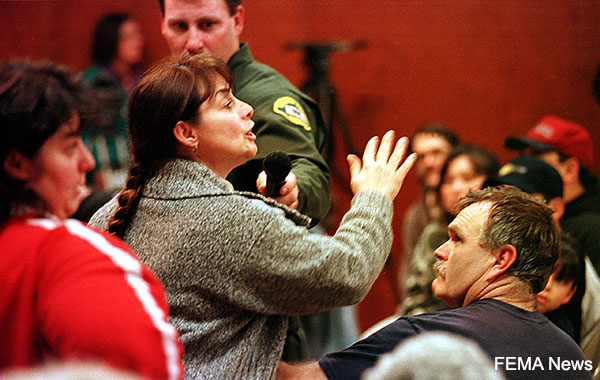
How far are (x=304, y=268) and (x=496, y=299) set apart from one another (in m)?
0.59

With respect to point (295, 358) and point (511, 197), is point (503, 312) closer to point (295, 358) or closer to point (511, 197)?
point (511, 197)

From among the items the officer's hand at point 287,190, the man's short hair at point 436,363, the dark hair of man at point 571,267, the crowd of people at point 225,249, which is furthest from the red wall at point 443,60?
the man's short hair at point 436,363

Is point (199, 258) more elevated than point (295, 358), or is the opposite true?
point (199, 258)

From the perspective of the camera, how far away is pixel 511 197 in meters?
1.91

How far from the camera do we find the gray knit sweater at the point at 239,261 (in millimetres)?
1473

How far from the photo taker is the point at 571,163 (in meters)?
3.24

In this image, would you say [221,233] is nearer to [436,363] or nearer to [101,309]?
[101,309]

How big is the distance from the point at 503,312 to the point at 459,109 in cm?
244

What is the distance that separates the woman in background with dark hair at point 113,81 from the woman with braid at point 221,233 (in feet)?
6.69

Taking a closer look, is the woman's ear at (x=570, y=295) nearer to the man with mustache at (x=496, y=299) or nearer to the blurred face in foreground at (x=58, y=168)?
the man with mustache at (x=496, y=299)

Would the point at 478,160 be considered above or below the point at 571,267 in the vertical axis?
above

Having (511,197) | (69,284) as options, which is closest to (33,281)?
(69,284)

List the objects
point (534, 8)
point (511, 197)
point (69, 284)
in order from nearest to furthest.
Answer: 1. point (69, 284)
2. point (511, 197)
3. point (534, 8)

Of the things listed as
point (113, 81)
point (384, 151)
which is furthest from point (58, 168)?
point (113, 81)
